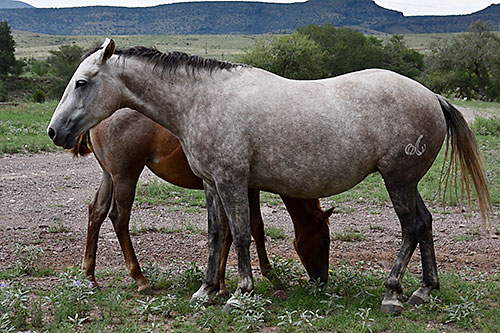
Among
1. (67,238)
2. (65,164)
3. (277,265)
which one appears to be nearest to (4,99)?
(65,164)

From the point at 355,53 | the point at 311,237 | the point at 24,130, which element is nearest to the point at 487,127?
the point at 311,237

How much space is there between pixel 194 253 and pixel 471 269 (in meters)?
3.29

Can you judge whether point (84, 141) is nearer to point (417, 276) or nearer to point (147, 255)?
point (147, 255)

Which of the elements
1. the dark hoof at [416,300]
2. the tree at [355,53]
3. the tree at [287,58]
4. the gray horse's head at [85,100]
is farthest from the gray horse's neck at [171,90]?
the tree at [355,53]

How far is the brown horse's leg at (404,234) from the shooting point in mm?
4496

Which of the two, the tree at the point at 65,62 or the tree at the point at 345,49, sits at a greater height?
the tree at the point at 345,49

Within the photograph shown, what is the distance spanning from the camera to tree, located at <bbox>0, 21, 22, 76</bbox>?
4316 centimetres

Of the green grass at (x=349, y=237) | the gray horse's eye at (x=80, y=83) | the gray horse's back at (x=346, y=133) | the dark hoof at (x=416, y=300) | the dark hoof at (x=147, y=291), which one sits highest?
the gray horse's eye at (x=80, y=83)

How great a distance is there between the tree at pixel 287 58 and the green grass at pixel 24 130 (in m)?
21.3

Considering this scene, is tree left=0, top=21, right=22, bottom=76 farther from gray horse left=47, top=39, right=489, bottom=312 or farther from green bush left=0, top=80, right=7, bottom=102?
gray horse left=47, top=39, right=489, bottom=312

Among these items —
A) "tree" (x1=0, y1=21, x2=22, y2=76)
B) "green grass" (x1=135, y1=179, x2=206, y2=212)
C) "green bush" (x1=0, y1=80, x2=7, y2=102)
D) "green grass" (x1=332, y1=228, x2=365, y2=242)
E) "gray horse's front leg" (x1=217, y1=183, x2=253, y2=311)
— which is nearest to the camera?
"gray horse's front leg" (x1=217, y1=183, x2=253, y2=311)

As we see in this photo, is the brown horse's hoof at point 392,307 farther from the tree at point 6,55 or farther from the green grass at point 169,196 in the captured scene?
the tree at point 6,55

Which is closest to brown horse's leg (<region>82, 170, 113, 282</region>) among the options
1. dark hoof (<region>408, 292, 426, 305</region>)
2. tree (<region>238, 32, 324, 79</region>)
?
dark hoof (<region>408, 292, 426, 305</region>)

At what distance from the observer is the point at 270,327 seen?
4.27 metres
